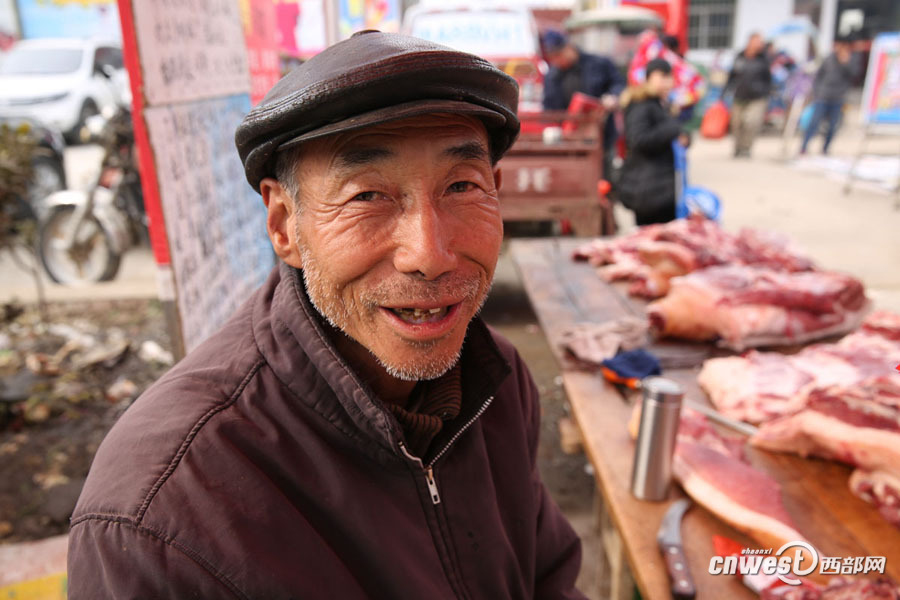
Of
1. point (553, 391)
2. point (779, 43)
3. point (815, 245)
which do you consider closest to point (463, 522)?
point (553, 391)

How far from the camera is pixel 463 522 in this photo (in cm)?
141

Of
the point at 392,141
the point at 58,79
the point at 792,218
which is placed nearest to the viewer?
the point at 392,141

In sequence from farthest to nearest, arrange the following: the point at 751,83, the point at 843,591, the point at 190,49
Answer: the point at 751,83 → the point at 190,49 → the point at 843,591

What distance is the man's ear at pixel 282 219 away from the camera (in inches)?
55.2

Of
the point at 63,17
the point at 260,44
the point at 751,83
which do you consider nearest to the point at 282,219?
the point at 260,44

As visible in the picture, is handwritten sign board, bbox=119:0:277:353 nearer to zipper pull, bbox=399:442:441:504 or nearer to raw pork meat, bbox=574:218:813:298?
zipper pull, bbox=399:442:441:504

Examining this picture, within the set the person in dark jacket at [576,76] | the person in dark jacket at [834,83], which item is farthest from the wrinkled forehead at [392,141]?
the person in dark jacket at [834,83]

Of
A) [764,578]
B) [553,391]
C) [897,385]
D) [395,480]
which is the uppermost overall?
[395,480]

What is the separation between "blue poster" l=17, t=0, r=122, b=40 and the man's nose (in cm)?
2459

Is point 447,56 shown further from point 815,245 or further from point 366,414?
point 815,245

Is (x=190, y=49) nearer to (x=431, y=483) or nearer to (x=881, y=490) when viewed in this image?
(x=431, y=483)

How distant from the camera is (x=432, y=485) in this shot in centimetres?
136

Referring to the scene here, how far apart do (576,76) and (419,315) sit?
7.59 m

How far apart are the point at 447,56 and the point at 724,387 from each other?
6.04 feet
